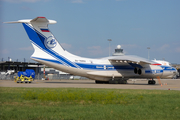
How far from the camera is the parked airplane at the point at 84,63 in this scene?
88.6 ft

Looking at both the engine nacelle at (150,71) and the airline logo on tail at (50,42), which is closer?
the airline logo on tail at (50,42)

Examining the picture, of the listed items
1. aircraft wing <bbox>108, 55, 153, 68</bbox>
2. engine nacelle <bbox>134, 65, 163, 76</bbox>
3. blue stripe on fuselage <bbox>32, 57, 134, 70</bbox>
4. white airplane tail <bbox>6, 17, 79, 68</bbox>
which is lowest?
engine nacelle <bbox>134, 65, 163, 76</bbox>

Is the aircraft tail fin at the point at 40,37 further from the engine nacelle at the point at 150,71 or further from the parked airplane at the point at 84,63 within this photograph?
the engine nacelle at the point at 150,71

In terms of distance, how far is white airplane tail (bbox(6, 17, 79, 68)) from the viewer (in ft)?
88.2

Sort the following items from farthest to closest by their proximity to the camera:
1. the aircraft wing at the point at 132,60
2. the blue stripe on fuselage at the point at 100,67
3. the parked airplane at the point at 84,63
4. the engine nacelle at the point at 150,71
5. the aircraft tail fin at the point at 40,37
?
the engine nacelle at the point at 150,71 < the aircraft wing at the point at 132,60 < the blue stripe on fuselage at the point at 100,67 < the parked airplane at the point at 84,63 < the aircraft tail fin at the point at 40,37

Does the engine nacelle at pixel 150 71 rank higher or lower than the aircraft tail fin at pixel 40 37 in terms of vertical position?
lower

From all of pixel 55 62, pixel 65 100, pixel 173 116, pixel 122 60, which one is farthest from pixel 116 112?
pixel 122 60

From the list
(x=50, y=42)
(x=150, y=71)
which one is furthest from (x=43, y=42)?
(x=150, y=71)

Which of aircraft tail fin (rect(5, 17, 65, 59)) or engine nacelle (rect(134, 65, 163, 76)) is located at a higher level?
aircraft tail fin (rect(5, 17, 65, 59))

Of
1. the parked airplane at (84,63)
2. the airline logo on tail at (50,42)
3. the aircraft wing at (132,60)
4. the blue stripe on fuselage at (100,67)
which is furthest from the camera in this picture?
the aircraft wing at (132,60)

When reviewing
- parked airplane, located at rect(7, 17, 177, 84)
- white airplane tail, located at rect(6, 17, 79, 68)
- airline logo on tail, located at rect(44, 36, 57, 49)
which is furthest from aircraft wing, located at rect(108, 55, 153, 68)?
airline logo on tail, located at rect(44, 36, 57, 49)

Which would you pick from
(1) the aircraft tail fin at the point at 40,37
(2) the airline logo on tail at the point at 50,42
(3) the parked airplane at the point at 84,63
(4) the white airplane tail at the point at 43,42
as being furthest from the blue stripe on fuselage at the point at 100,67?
(2) the airline logo on tail at the point at 50,42

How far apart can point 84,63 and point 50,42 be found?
4.88 meters

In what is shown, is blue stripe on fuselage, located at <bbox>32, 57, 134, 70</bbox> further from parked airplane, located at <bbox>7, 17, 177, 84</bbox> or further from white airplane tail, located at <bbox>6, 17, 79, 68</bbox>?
white airplane tail, located at <bbox>6, 17, 79, 68</bbox>
